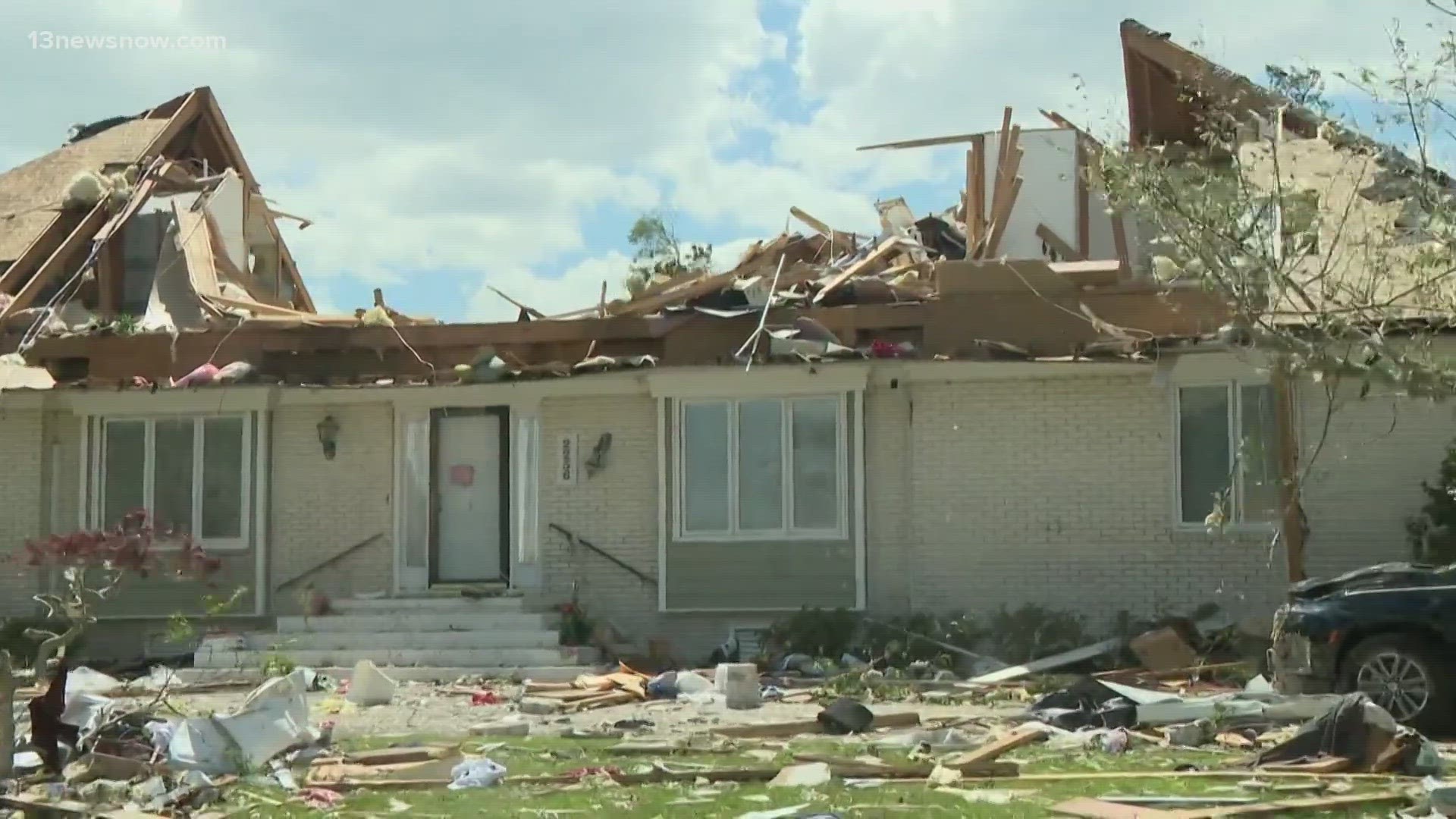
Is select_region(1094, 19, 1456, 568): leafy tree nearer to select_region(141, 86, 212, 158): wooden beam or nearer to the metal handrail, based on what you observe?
the metal handrail

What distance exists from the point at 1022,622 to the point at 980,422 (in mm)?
2119

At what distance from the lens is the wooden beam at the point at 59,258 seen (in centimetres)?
2281

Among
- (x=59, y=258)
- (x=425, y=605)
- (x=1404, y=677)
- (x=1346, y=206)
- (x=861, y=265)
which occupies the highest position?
(x=59, y=258)

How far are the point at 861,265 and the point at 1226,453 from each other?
5.00 m

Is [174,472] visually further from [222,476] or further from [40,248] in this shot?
[40,248]

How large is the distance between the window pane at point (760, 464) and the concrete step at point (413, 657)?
2.28 m

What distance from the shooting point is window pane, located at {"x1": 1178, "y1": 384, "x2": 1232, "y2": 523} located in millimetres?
17625

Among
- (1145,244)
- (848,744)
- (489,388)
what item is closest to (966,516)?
(1145,244)

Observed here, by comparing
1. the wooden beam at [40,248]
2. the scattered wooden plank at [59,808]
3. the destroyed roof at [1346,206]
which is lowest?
the scattered wooden plank at [59,808]

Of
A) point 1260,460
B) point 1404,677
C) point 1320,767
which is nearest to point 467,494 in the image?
point 1260,460

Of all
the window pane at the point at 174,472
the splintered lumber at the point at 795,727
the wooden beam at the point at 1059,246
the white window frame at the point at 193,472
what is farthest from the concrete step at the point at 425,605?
the wooden beam at the point at 1059,246

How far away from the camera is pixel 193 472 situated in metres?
20.2

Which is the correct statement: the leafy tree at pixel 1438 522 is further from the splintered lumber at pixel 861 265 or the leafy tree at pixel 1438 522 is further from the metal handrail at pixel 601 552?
the metal handrail at pixel 601 552

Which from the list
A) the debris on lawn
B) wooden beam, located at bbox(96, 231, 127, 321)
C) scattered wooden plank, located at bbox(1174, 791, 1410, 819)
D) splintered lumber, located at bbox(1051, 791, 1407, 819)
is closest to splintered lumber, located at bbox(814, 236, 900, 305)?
the debris on lawn
